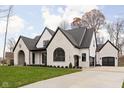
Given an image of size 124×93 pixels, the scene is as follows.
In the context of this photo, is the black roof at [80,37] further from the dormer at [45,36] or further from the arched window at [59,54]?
the dormer at [45,36]

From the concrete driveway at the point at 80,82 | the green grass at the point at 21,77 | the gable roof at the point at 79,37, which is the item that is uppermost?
the gable roof at the point at 79,37

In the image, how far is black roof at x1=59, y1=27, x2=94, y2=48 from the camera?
28158 mm

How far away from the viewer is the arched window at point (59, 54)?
28078mm

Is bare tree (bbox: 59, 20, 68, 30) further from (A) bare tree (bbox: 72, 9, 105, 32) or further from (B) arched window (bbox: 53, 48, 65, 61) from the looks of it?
(B) arched window (bbox: 53, 48, 65, 61)

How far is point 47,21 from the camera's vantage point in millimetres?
34844

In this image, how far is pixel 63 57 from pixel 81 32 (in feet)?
15.4

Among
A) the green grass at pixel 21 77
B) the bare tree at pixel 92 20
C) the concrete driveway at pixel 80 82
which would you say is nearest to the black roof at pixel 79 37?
the bare tree at pixel 92 20

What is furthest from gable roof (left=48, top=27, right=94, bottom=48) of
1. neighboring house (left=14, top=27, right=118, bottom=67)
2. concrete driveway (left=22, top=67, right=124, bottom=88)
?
concrete driveway (left=22, top=67, right=124, bottom=88)

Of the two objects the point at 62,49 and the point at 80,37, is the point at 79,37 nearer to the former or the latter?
the point at 80,37

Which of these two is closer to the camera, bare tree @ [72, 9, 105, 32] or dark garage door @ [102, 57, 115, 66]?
dark garage door @ [102, 57, 115, 66]

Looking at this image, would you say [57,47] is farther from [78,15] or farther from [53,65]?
[78,15]

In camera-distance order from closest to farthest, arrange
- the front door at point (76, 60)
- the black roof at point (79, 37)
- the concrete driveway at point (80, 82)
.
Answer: the concrete driveway at point (80, 82), the black roof at point (79, 37), the front door at point (76, 60)

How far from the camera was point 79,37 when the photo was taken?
29.5 m
